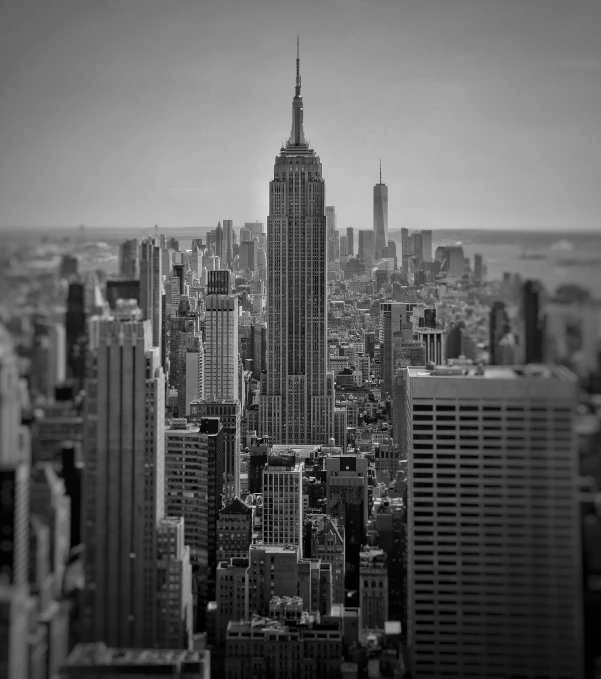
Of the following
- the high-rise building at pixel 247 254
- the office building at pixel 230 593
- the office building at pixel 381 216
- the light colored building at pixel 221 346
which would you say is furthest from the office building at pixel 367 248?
the office building at pixel 230 593

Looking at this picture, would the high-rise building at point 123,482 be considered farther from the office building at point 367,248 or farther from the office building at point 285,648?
the office building at point 367,248

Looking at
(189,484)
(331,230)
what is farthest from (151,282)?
(331,230)

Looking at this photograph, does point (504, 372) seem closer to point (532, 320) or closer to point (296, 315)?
point (532, 320)

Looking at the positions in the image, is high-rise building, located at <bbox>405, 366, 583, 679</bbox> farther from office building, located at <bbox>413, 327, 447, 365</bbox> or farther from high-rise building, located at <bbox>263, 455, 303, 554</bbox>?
high-rise building, located at <bbox>263, 455, 303, 554</bbox>

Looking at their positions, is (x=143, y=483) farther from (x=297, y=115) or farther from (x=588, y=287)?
(x=297, y=115)

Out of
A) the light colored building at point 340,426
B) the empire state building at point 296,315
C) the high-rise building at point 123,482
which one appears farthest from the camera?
the empire state building at point 296,315
